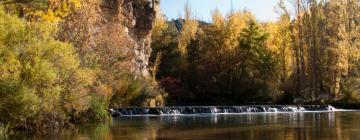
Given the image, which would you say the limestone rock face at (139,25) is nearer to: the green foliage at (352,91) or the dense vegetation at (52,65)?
the dense vegetation at (52,65)

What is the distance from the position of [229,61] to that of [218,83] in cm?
266

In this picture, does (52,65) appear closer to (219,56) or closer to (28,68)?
(28,68)

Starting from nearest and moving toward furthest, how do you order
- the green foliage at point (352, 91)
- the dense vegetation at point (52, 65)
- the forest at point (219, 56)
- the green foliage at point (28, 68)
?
1. the green foliage at point (28, 68)
2. the dense vegetation at point (52, 65)
3. the forest at point (219, 56)
4. the green foliage at point (352, 91)

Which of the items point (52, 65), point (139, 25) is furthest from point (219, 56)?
point (52, 65)

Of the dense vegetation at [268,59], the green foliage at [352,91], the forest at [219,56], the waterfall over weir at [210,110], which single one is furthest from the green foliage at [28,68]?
the dense vegetation at [268,59]

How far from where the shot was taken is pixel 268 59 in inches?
2265

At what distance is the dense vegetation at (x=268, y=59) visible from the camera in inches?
2130

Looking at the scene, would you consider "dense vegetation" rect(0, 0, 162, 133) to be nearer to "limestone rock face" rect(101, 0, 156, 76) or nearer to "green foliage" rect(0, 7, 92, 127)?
"green foliage" rect(0, 7, 92, 127)

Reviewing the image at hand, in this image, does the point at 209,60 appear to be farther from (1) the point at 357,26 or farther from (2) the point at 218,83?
(1) the point at 357,26

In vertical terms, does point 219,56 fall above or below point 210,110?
above

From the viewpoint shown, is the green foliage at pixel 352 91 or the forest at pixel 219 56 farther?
the green foliage at pixel 352 91

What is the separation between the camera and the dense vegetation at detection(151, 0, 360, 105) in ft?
177

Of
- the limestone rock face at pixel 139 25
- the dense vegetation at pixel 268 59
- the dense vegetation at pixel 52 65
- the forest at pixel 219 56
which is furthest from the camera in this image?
the dense vegetation at pixel 268 59

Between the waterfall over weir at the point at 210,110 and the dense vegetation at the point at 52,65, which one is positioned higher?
the dense vegetation at the point at 52,65
